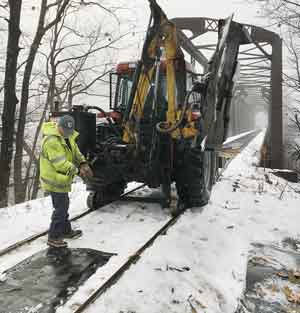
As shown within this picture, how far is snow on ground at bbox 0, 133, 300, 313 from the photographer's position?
170 inches

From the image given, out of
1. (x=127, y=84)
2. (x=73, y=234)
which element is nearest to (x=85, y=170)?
(x=73, y=234)

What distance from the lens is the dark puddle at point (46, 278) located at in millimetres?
4191

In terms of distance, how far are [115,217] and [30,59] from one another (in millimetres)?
9569

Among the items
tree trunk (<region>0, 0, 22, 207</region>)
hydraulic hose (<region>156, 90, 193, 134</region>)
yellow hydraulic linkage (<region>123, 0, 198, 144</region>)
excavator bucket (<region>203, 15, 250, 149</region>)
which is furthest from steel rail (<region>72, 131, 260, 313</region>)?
tree trunk (<region>0, 0, 22, 207</region>)

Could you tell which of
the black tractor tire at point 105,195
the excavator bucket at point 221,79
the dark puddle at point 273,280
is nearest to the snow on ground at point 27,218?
the black tractor tire at point 105,195

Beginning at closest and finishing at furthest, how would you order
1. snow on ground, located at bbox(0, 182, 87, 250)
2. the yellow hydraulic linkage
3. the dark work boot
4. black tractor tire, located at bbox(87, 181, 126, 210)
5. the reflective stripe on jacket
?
1. the reflective stripe on jacket
2. the dark work boot
3. snow on ground, located at bbox(0, 182, 87, 250)
4. the yellow hydraulic linkage
5. black tractor tire, located at bbox(87, 181, 126, 210)

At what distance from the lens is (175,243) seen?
607cm

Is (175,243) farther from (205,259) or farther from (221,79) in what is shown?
(221,79)

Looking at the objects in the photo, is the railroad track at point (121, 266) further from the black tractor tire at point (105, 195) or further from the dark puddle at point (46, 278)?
the black tractor tire at point (105, 195)

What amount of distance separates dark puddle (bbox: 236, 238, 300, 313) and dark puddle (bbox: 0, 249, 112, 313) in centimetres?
187

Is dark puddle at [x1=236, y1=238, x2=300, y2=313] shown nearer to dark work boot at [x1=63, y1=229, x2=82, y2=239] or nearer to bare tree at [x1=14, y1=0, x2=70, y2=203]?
dark work boot at [x1=63, y1=229, x2=82, y2=239]

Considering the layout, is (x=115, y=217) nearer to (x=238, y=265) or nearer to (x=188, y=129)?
(x=188, y=129)

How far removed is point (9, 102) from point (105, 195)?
3.91 meters

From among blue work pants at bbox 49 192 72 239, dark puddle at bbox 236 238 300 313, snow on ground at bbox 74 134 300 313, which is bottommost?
dark puddle at bbox 236 238 300 313
